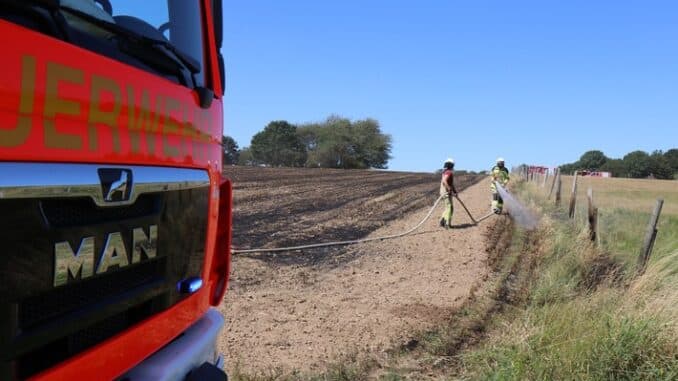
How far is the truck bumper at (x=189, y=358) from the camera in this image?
5.74ft

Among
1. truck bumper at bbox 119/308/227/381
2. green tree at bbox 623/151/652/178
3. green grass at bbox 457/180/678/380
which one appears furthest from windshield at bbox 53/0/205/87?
green tree at bbox 623/151/652/178

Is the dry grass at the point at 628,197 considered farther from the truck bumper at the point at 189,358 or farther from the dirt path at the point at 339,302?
the truck bumper at the point at 189,358

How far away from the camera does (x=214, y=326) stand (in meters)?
2.27

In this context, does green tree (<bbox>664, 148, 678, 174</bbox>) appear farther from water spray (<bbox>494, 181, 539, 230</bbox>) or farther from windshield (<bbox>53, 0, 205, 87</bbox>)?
windshield (<bbox>53, 0, 205, 87</bbox>)

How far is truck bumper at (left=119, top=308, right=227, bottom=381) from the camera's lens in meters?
1.75

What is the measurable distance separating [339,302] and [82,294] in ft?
15.1

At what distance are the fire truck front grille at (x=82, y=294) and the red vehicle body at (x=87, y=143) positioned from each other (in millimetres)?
10

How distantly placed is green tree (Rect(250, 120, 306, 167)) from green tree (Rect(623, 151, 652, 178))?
55369mm

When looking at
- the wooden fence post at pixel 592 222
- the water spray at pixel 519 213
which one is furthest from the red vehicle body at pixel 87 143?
the water spray at pixel 519 213

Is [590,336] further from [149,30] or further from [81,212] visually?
[81,212]

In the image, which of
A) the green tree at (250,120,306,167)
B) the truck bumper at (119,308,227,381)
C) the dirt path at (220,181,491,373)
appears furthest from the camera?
the green tree at (250,120,306,167)

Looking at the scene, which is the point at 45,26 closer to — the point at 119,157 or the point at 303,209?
the point at 119,157

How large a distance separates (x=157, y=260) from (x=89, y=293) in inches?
13.5

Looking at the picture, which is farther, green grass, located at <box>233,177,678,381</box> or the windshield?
green grass, located at <box>233,177,678,381</box>
